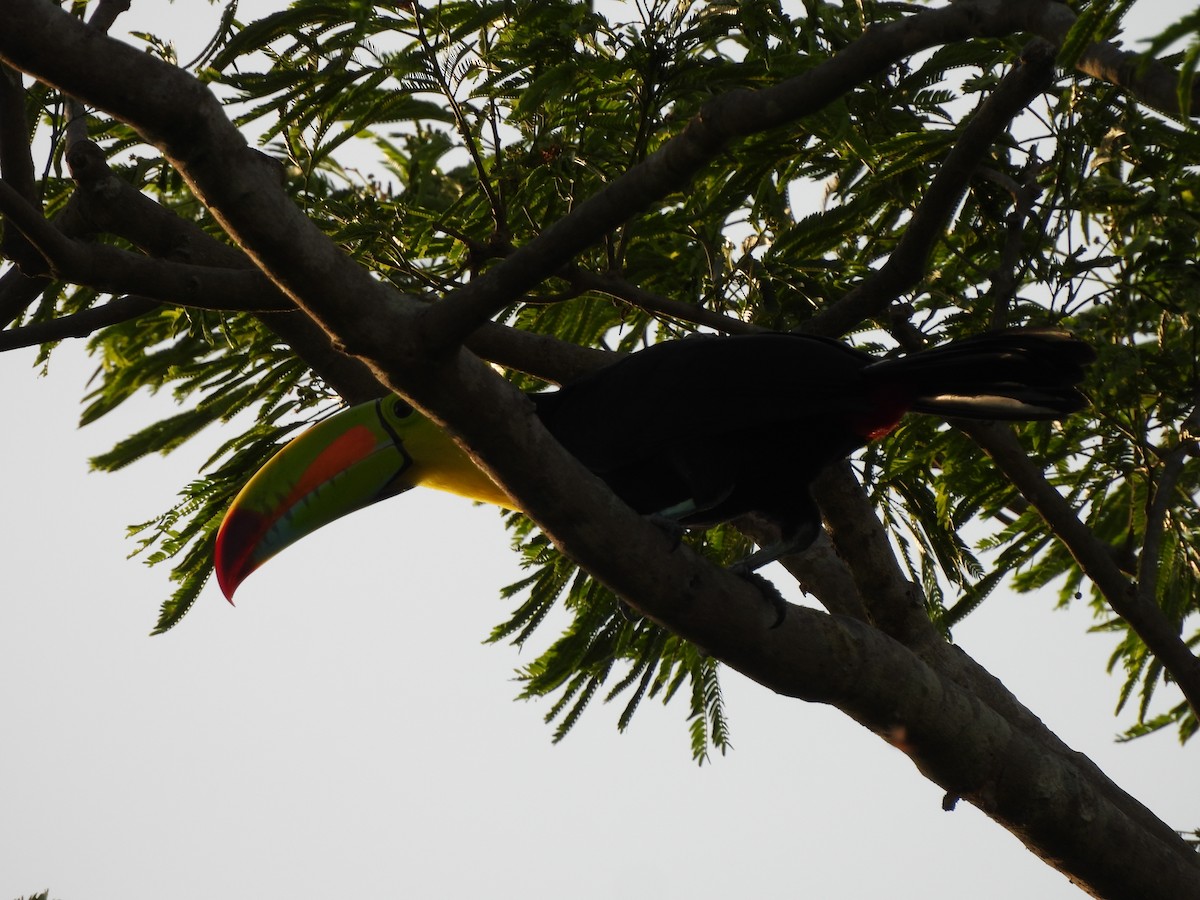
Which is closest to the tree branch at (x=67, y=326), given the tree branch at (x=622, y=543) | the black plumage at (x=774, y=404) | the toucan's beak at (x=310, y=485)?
the toucan's beak at (x=310, y=485)

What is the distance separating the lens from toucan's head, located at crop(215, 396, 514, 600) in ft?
15.1

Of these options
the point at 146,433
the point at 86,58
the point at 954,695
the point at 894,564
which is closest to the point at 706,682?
the point at 894,564

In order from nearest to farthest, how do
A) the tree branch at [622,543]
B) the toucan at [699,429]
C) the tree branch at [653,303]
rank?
the tree branch at [622,543]
the toucan at [699,429]
the tree branch at [653,303]

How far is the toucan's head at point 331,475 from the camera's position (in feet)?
15.1

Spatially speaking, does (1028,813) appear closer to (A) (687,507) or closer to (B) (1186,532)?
(A) (687,507)

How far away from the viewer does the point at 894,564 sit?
196 inches

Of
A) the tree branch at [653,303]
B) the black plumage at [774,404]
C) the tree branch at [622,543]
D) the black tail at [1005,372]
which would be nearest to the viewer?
the tree branch at [622,543]

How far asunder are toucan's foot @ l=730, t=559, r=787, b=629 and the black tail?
837 millimetres

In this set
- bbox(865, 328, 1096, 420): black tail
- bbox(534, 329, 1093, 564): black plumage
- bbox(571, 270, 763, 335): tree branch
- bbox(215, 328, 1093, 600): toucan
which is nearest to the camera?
bbox(865, 328, 1096, 420): black tail

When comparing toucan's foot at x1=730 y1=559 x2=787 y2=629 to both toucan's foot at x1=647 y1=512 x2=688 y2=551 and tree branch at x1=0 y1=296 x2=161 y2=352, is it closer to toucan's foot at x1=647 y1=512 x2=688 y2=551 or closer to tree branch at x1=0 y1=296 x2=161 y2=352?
toucan's foot at x1=647 y1=512 x2=688 y2=551

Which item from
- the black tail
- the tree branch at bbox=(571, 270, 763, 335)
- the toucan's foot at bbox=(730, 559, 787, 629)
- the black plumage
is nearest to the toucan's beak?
the black plumage

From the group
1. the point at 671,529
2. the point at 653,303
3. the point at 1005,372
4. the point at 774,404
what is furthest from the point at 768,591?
the point at 653,303

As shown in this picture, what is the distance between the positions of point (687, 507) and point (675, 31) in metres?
1.73

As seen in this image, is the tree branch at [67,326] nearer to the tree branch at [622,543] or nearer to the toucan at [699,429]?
the toucan at [699,429]
